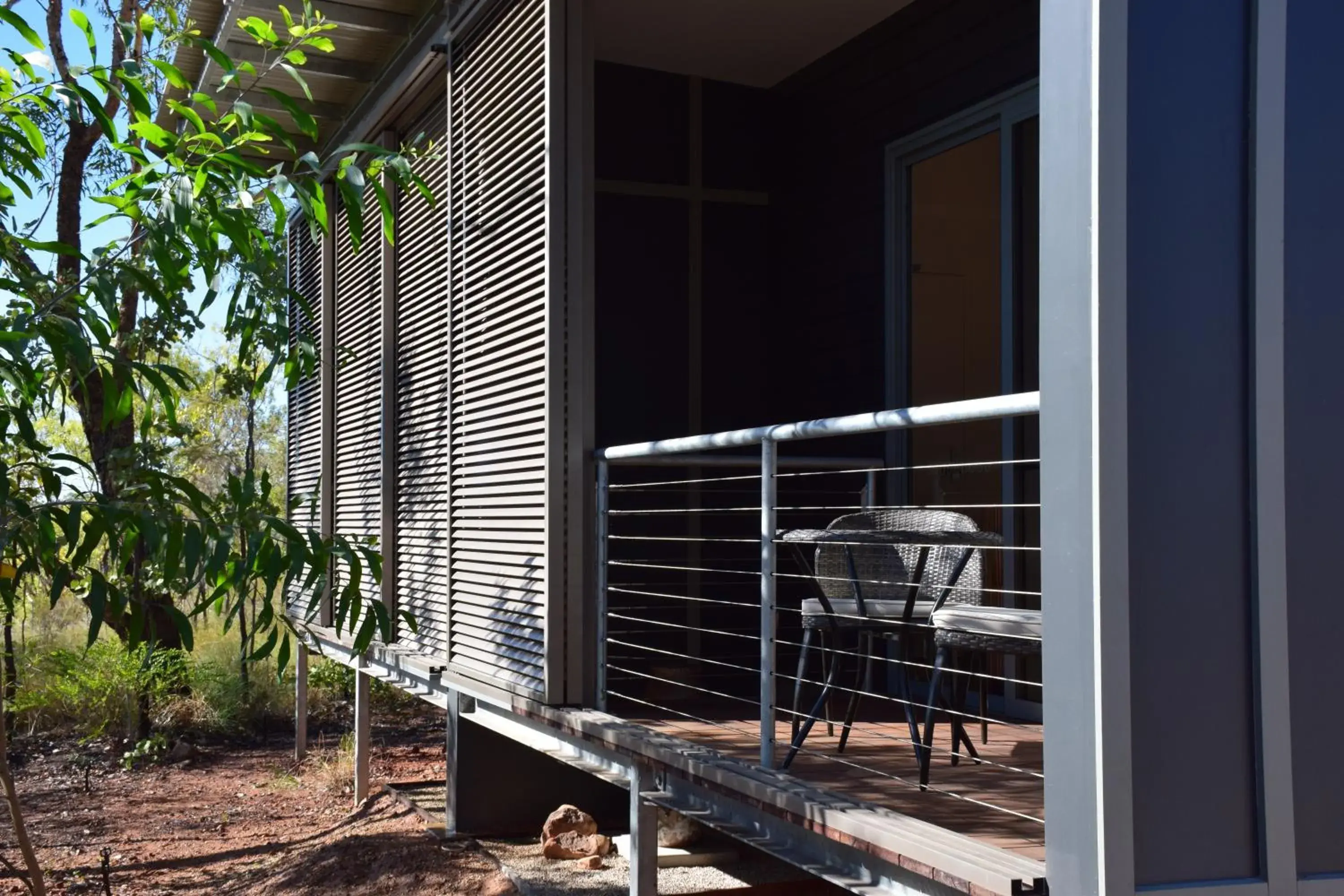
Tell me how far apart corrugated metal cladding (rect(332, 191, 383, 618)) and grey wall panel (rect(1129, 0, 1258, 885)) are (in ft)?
16.7

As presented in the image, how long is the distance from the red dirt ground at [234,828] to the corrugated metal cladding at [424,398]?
1.02 m

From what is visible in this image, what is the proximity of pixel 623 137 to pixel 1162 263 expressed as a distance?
4.69m

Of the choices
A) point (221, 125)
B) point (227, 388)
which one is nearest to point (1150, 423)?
point (221, 125)

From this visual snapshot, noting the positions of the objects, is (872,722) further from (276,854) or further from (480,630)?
(276,854)

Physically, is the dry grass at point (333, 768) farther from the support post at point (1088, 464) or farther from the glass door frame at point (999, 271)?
the support post at point (1088, 464)

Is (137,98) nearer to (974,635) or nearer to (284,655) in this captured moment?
(284,655)

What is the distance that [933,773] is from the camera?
3684 mm

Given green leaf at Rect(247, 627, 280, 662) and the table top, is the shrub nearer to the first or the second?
the table top

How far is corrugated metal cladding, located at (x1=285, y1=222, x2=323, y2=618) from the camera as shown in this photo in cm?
875

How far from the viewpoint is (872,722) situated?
A: 16.1 feet

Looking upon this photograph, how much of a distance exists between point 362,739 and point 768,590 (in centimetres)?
505

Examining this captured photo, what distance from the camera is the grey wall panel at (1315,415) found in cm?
234

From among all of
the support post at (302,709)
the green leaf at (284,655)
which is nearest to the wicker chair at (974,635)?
the green leaf at (284,655)

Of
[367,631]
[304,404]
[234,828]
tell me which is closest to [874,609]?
[367,631]
